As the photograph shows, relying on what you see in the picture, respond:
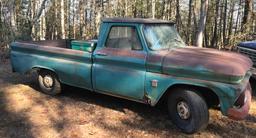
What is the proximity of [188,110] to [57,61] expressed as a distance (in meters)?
3.12

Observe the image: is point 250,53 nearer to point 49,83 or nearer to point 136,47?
point 136,47

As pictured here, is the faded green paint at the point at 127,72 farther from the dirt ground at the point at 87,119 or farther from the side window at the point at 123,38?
the dirt ground at the point at 87,119

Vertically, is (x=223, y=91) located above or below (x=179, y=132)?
above

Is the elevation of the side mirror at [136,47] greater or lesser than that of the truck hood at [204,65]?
greater

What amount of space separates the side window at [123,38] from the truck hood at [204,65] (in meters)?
0.54

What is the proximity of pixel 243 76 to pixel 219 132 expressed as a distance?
107cm

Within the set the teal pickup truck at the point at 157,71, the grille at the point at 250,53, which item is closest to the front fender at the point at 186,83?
the teal pickup truck at the point at 157,71

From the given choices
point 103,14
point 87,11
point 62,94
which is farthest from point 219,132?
point 87,11

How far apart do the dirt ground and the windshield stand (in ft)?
4.26

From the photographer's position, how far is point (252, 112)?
6.35 meters

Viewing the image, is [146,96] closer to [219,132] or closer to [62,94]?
[219,132]

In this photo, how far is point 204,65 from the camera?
5027mm

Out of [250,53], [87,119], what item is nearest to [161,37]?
[87,119]

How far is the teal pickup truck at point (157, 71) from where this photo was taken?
4.95 meters
